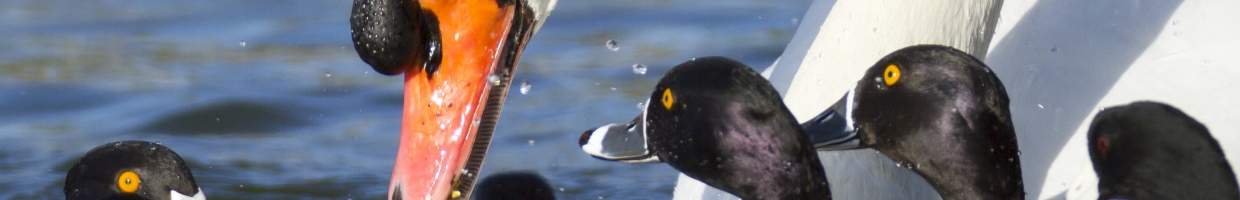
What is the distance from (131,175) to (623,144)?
1.24 m

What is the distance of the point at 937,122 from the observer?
485cm

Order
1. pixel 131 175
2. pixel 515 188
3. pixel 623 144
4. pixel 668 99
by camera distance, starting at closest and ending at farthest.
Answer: pixel 668 99 → pixel 623 144 → pixel 131 175 → pixel 515 188

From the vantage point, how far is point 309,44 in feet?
29.7

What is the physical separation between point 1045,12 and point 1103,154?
1185 mm

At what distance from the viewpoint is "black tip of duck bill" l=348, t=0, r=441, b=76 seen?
503 cm

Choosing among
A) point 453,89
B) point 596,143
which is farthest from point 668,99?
point 453,89

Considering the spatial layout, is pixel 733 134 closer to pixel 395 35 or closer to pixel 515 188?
pixel 395 35

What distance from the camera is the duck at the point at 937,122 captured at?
4812 mm

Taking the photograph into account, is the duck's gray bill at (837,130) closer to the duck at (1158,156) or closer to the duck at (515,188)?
the duck at (1158,156)

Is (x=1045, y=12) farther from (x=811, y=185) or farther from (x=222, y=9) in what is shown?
(x=222, y=9)

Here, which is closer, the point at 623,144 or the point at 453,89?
the point at 623,144

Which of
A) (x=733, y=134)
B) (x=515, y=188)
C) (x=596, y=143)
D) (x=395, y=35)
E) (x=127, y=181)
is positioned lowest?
(x=515, y=188)

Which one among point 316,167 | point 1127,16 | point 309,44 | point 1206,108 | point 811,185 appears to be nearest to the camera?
point 811,185

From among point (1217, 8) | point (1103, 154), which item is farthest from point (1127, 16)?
point (1103, 154)
